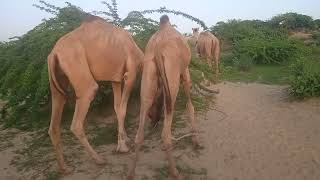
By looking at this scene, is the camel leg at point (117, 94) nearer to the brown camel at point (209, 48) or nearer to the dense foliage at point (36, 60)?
the dense foliage at point (36, 60)

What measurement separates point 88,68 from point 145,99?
1074 millimetres

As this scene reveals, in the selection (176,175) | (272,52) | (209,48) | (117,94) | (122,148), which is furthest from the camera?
(272,52)

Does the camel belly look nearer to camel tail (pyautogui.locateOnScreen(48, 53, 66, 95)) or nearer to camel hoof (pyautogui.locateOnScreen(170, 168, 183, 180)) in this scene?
camel tail (pyautogui.locateOnScreen(48, 53, 66, 95))

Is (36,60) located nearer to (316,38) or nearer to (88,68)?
(88,68)

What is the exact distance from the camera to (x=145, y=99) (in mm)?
4859

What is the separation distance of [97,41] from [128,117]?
8.42 feet

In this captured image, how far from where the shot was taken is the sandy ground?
520 cm

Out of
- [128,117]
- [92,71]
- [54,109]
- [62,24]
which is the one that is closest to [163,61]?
[92,71]

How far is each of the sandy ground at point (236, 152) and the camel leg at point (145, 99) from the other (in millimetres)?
420

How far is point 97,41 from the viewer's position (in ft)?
18.6

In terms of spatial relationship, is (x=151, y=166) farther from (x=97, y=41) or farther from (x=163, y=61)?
(x=97, y=41)

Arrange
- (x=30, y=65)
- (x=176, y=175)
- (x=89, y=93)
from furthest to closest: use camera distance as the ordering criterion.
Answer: (x=30, y=65), (x=89, y=93), (x=176, y=175)

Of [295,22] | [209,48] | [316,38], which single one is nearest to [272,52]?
[316,38]

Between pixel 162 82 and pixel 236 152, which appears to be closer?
pixel 162 82
